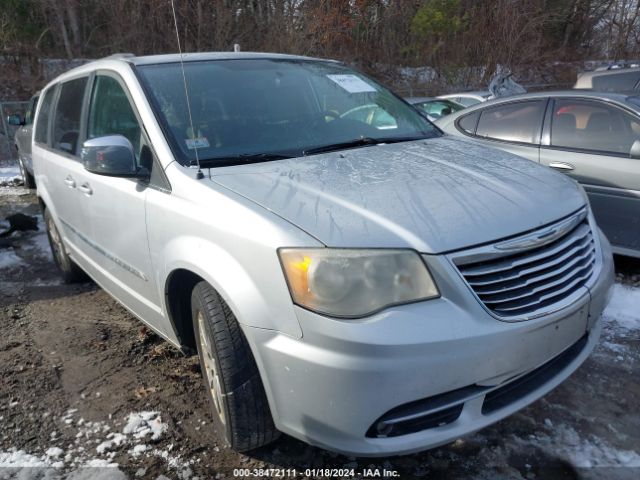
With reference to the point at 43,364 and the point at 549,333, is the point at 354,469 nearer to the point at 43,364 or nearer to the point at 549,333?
the point at 549,333

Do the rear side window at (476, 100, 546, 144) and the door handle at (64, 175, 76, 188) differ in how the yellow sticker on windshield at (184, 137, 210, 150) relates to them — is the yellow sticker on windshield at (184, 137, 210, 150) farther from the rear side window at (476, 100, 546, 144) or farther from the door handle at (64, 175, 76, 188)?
the rear side window at (476, 100, 546, 144)

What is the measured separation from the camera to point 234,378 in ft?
6.91

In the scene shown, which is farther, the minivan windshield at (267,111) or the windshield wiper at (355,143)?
the windshield wiper at (355,143)

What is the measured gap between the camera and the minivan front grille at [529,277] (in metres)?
1.90

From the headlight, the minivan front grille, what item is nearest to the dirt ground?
the minivan front grille

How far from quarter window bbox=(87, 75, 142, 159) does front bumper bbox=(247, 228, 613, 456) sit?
4.89 feet

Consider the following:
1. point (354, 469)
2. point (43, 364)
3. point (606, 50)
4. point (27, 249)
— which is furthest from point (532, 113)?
point (606, 50)

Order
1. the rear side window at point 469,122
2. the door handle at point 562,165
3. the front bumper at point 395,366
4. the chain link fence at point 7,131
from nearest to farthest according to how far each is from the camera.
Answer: the front bumper at point 395,366
the door handle at point 562,165
the rear side window at point 469,122
the chain link fence at point 7,131

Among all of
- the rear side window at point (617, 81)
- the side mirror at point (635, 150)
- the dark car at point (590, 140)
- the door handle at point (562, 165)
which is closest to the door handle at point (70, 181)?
the dark car at point (590, 140)

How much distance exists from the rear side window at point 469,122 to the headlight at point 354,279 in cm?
389

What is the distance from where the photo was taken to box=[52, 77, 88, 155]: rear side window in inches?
143

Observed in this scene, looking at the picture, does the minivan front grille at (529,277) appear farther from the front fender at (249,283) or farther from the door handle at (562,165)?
the door handle at (562,165)

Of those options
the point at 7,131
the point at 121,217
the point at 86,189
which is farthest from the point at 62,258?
the point at 7,131

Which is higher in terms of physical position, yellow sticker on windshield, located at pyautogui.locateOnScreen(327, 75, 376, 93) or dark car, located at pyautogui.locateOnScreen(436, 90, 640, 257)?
yellow sticker on windshield, located at pyautogui.locateOnScreen(327, 75, 376, 93)
